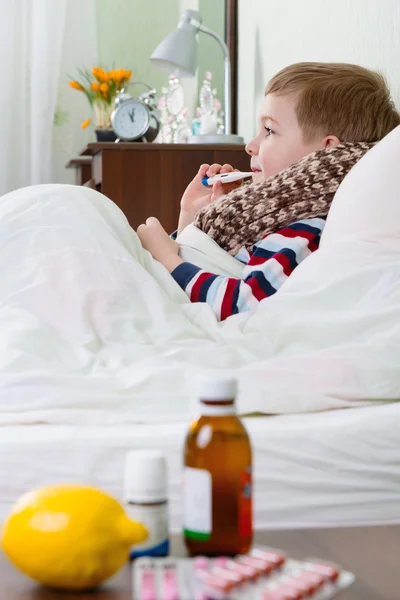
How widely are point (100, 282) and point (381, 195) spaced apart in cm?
39

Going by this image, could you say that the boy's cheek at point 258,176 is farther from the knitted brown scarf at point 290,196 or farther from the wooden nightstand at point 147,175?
the wooden nightstand at point 147,175

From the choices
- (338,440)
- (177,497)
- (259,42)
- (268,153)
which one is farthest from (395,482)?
(259,42)

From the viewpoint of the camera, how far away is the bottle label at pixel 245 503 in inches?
22.5

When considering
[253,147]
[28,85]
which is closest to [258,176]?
[253,147]

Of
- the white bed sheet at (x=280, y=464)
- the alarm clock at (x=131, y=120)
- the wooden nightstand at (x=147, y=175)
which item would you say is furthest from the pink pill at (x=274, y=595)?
the alarm clock at (x=131, y=120)

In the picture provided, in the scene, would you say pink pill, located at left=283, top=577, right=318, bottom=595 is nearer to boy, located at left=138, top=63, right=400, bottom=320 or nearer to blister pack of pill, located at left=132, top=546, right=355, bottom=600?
blister pack of pill, located at left=132, top=546, right=355, bottom=600

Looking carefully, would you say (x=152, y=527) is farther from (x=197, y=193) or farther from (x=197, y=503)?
(x=197, y=193)

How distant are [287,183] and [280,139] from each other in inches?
8.7

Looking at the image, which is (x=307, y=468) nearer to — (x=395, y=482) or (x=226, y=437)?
(x=395, y=482)

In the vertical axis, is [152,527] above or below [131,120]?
below

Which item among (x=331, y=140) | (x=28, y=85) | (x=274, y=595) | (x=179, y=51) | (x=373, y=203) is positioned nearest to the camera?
(x=274, y=595)

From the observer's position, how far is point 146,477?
1.88 ft

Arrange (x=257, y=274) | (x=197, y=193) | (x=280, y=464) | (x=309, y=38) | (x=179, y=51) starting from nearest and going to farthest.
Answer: (x=280, y=464), (x=257, y=274), (x=197, y=193), (x=309, y=38), (x=179, y=51)

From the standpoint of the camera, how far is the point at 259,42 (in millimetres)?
2941
